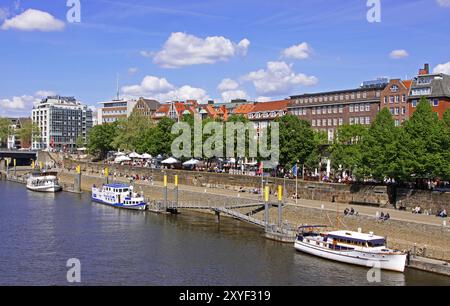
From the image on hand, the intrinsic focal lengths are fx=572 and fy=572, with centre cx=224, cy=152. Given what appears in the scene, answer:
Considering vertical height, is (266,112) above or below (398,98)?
above

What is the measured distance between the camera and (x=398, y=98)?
334 ft

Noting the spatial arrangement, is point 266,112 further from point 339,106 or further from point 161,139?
point 161,139

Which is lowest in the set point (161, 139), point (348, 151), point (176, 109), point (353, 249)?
point (353, 249)

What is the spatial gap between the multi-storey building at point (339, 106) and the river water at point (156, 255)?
49.3 metres

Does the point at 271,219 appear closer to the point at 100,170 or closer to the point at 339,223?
the point at 339,223

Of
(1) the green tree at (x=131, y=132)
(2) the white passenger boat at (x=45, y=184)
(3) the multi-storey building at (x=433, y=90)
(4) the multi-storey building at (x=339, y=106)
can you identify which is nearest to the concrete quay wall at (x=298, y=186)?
(2) the white passenger boat at (x=45, y=184)

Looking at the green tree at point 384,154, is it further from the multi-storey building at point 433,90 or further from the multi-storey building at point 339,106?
the multi-storey building at point 339,106

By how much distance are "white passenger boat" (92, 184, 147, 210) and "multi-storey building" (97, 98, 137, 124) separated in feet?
320

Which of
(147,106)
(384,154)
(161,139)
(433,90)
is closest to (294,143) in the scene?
(384,154)

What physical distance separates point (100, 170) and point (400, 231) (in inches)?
3326

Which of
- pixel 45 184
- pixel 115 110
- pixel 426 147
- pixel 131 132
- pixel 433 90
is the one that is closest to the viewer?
pixel 426 147

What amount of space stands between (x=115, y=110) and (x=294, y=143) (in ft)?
394
